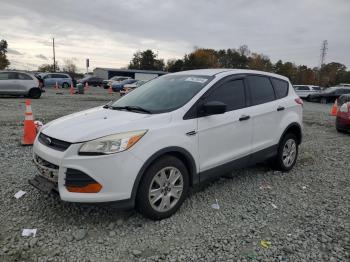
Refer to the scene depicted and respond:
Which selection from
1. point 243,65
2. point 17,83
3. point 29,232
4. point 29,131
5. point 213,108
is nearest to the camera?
point 29,232

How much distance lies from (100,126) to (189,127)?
3.42ft

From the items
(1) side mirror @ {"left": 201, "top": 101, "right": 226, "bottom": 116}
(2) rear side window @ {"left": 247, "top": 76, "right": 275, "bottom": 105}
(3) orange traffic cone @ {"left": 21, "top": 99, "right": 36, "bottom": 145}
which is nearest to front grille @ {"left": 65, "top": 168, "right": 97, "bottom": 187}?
(1) side mirror @ {"left": 201, "top": 101, "right": 226, "bottom": 116}

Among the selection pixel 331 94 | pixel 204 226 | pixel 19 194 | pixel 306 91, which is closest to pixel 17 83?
pixel 19 194

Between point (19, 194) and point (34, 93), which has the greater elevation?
point (34, 93)

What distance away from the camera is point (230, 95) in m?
4.51

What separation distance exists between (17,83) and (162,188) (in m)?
17.0

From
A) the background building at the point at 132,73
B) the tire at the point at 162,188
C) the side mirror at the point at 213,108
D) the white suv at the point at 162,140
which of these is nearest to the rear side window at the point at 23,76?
the white suv at the point at 162,140

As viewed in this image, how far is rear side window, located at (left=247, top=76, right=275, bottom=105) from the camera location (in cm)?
489

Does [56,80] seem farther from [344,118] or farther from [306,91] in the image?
[344,118]

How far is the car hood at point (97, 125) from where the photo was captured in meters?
3.31

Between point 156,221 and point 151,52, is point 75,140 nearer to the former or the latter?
point 156,221

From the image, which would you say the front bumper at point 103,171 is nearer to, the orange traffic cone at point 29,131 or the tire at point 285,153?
the tire at point 285,153

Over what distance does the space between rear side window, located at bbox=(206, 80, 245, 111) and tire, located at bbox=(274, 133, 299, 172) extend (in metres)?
1.33

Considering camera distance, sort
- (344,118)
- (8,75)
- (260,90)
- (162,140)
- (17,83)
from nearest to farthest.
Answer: (162,140) < (260,90) < (344,118) < (8,75) < (17,83)
